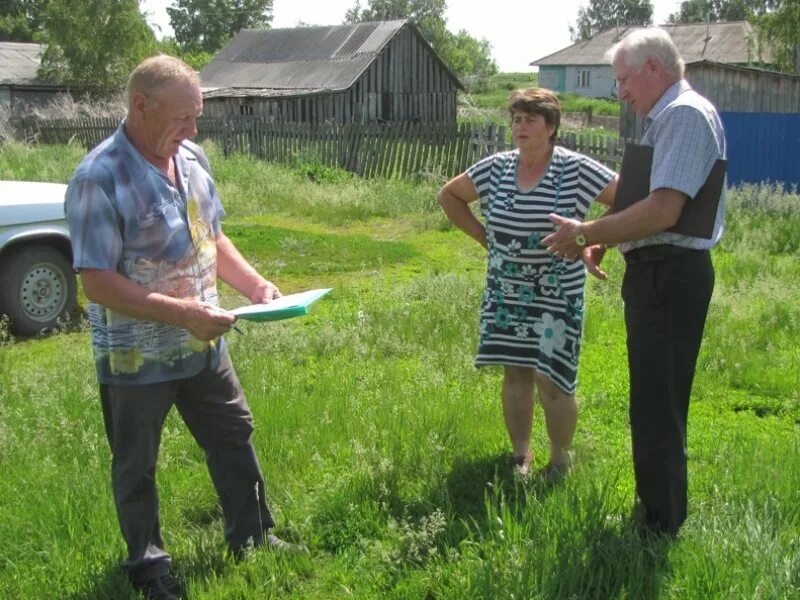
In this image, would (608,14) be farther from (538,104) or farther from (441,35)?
(538,104)

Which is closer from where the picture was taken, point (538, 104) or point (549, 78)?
point (538, 104)

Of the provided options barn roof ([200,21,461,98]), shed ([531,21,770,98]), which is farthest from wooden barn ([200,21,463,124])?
shed ([531,21,770,98])

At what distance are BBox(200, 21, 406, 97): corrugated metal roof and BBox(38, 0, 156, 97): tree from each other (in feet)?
18.7

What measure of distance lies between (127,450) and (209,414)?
37 cm

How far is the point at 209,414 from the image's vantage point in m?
3.56

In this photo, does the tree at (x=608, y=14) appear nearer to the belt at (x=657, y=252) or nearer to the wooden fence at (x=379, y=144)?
the wooden fence at (x=379, y=144)

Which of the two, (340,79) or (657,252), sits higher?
(340,79)

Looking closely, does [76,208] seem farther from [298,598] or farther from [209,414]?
[298,598]

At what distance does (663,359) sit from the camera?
3.39m

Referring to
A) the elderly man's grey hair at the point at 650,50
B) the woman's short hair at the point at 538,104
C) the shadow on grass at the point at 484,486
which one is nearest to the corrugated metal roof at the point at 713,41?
the woman's short hair at the point at 538,104

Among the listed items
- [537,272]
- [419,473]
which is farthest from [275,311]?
[537,272]

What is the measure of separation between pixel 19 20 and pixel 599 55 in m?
44.0

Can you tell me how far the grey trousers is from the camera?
10.8 feet

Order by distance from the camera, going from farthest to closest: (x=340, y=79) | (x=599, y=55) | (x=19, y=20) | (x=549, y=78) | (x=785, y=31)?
(x=549, y=78) → (x=599, y=55) → (x=19, y=20) → (x=340, y=79) → (x=785, y=31)
